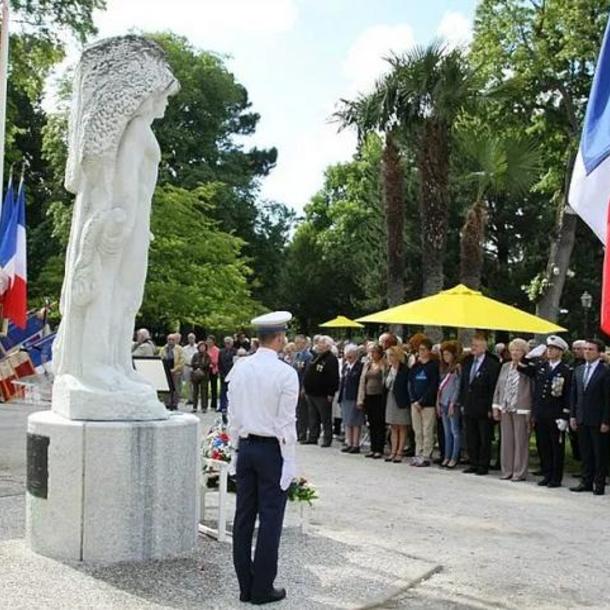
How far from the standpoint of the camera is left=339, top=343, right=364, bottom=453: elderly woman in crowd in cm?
1539

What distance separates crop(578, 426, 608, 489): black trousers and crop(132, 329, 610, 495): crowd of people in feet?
0.04

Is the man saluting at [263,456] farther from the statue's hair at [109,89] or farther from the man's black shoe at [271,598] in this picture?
the statue's hair at [109,89]

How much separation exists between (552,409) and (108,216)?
7.28 meters

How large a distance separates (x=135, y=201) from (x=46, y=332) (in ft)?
56.7

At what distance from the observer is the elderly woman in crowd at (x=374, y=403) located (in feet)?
48.8

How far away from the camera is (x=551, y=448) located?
12.5 m

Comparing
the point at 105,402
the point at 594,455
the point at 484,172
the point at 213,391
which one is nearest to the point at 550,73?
the point at 484,172

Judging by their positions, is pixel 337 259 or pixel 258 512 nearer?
pixel 258 512

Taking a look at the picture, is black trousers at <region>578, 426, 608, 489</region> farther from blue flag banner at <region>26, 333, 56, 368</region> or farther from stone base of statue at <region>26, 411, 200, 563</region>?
blue flag banner at <region>26, 333, 56, 368</region>

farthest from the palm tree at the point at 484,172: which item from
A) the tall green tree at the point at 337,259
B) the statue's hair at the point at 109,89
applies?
the tall green tree at the point at 337,259

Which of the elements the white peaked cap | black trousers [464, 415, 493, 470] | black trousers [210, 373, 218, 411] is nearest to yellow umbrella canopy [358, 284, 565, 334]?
black trousers [464, 415, 493, 470]

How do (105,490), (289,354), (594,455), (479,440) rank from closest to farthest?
(105,490) → (594,455) → (479,440) → (289,354)

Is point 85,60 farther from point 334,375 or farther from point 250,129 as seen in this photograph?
point 250,129

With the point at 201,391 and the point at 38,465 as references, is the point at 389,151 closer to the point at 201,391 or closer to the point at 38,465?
the point at 201,391
